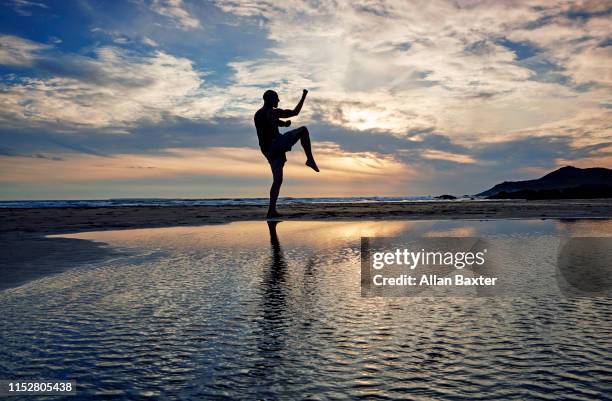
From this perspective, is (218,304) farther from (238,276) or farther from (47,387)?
(47,387)

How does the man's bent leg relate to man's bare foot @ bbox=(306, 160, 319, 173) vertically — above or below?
above

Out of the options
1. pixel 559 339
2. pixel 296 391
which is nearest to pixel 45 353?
pixel 296 391

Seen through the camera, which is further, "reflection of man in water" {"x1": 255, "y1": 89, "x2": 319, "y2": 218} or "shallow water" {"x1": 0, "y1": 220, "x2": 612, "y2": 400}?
"reflection of man in water" {"x1": 255, "y1": 89, "x2": 319, "y2": 218}

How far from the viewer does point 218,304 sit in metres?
4.34

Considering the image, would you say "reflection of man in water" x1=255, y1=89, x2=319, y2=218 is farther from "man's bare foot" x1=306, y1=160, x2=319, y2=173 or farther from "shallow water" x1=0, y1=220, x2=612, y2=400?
"shallow water" x1=0, y1=220, x2=612, y2=400

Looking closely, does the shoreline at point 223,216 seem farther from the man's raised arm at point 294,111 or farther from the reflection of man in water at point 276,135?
the man's raised arm at point 294,111

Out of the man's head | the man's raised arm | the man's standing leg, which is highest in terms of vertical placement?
the man's head

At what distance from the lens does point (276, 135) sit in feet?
61.3

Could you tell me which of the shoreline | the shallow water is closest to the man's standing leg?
the shoreline

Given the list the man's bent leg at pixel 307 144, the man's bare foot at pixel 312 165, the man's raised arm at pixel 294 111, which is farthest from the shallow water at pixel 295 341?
the man's raised arm at pixel 294 111

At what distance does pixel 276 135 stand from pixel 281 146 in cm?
50

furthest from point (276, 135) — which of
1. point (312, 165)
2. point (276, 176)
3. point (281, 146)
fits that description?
point (312, 165)

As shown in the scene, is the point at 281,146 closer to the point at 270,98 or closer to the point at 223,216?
the point at 270,98

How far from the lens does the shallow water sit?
2.45m
